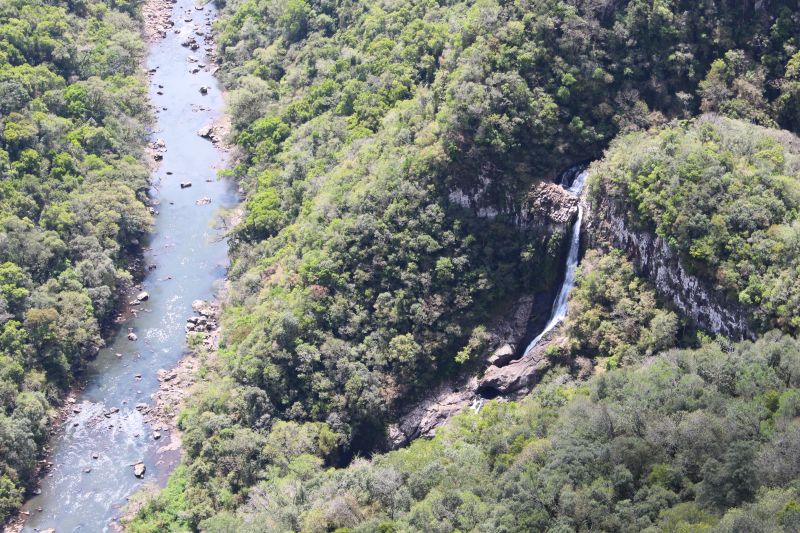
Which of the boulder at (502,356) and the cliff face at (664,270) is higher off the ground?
the cliff face at (664,270)

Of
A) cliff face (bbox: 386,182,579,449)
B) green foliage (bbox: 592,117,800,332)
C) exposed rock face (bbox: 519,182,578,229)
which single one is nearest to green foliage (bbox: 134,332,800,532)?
green foliage (bbox: 592,117,800,332)

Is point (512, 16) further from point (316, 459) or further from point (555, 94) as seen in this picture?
point (316, 459)

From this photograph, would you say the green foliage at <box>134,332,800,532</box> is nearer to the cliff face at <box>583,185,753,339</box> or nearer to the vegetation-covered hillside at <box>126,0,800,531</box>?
the vegetation-covered hillside at <box>126,0,800,531</box>

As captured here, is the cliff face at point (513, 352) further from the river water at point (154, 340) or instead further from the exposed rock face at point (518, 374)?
the river water at point (154, 340)

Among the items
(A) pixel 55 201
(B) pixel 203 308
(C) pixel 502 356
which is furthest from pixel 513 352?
(A) pixel 55 201

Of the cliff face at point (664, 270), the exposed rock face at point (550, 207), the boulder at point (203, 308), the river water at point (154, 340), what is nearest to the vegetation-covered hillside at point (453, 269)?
the exposed rock face at point (550, 207)

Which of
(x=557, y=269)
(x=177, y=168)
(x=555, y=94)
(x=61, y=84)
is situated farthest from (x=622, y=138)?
(x=61, y=84)
